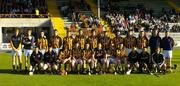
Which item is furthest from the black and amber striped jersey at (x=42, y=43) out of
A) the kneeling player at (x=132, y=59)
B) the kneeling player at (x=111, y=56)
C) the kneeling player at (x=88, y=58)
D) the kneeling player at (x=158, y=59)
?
the kneeling player at (x=158, y=59)

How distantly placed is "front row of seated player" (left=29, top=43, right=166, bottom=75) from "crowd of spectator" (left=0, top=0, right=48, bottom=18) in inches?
817

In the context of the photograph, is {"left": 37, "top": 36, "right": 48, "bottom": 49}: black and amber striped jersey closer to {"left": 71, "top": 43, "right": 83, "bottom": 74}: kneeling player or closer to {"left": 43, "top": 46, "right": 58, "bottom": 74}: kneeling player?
{"left": 43, "top": 46, "right": 58, "bottom": 74}: kneeling player

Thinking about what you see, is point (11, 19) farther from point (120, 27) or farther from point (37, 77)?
point (37, 77)

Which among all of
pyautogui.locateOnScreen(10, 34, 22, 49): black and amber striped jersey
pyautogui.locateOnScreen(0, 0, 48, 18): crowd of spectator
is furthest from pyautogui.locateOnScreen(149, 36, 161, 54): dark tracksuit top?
pyautogui.locateOnScreen(0, 0, 48, 18): crowd of spectator

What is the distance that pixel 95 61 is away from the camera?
18734 mm

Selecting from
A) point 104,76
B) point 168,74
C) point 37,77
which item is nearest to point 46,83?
point 37,77

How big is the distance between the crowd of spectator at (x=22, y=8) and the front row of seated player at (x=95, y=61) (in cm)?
2075

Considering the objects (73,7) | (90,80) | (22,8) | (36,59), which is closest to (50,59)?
(36,59)

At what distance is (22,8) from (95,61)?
2319cm

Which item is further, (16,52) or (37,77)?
(16,52)

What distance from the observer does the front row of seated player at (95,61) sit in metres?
18.7

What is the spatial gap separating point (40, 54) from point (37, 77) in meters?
1.07

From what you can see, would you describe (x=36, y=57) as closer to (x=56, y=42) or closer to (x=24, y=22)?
(x=56, y=42)

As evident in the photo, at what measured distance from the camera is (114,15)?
1559 inches
